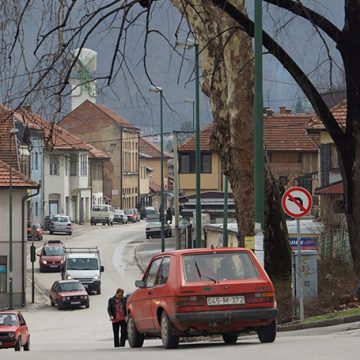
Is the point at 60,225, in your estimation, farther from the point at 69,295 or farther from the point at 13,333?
the point at 13,333

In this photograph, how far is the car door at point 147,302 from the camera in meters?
18.0

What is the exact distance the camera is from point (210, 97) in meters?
25.8

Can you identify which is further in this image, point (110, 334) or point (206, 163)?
point (206, 163)

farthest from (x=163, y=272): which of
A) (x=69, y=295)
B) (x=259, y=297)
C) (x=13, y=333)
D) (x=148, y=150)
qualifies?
(x=148, y=150)

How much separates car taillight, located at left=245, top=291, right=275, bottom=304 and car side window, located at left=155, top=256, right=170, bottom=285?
130 centimetres

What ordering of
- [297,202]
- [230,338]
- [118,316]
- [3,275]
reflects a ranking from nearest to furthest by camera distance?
[230,338] < [297,202] < [118,316] < [3,275]

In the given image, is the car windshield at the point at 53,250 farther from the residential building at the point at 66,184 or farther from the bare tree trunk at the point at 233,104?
the bare tree trunk at the point at 233,104

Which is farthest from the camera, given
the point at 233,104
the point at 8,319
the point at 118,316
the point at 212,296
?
the point at 8,319

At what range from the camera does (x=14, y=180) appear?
59125mm

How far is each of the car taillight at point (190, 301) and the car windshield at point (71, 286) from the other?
39.1 m

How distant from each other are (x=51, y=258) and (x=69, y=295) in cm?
1786

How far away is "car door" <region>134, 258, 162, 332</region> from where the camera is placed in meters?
18.0

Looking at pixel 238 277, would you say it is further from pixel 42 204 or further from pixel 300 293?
pixel 42 204

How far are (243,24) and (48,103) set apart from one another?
401cm
